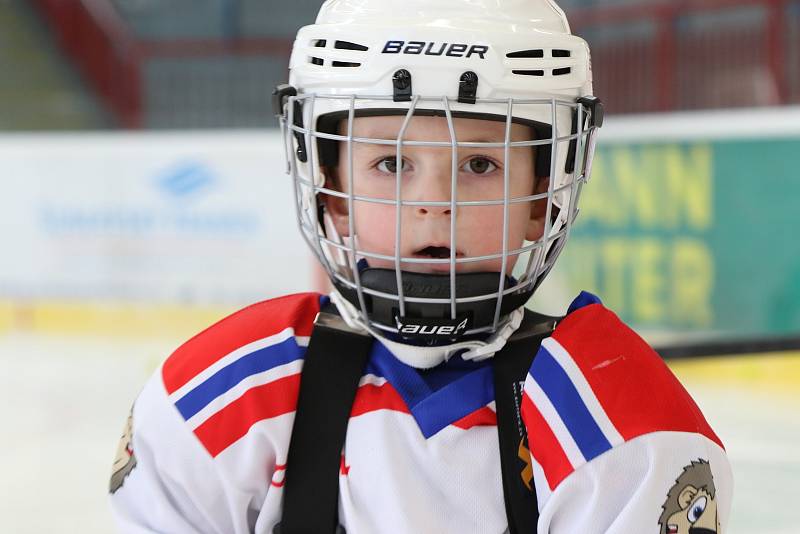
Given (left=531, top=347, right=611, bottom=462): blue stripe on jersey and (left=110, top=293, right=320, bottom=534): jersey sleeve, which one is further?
(left=110, top=293, right=320, bottom=534): jersey sleeve

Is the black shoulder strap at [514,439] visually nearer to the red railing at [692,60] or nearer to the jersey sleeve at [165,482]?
the jersey sleeve at [165,482]

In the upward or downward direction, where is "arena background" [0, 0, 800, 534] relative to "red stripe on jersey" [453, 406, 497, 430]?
downward

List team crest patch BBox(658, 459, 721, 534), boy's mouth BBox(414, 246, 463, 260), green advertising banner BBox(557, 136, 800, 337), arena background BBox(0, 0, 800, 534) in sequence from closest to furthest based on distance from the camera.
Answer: team crest patch BBox(658, 459, 721, 534) → boy's mouth BBox(414, 246, 463, 260) → arena background BBox(0, 0, 800, 534) → green advertising banner BBox(557, 136, 800, 337)

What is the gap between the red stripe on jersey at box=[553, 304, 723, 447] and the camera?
3.26ft

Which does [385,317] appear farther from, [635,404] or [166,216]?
[166,216]

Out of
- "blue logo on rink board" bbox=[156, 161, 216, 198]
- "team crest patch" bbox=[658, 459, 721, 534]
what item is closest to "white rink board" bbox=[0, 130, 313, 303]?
"blue logo on rink board" bbox=[156, 161, 216, 198]

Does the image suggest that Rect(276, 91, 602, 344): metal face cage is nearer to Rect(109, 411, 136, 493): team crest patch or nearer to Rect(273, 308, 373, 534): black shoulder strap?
Rect(273, 308, 373, 534): black shoulder strap

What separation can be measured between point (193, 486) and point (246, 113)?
4.19 m

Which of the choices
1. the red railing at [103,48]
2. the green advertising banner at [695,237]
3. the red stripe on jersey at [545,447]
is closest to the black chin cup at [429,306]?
the red stripe on jersey at [545,447]

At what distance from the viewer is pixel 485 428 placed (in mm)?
1068

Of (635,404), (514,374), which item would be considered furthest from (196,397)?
(635,404)

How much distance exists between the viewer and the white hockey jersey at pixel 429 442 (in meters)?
0.98

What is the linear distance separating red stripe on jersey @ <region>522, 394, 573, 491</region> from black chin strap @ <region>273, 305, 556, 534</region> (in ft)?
0.08

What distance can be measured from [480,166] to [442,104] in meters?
0.08
